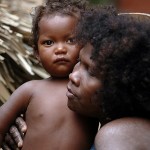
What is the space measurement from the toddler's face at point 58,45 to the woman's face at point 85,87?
356mm

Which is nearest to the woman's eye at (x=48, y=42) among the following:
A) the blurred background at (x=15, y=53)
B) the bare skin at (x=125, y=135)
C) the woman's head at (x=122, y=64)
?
the woman's head at (x=122, y=64)

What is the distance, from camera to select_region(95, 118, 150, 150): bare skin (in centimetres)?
160

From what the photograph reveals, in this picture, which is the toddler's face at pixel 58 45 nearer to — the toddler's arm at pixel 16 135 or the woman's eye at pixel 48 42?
the woman's eye at pixel 48 42

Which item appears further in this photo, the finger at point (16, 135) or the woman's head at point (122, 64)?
the finger at point (16, 135)

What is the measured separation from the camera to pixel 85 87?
191 centimetres

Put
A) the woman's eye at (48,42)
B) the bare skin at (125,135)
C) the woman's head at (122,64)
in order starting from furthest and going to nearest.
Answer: the woman's eye at (48,42)
the woman's head at (122,64)
the bare skin at (125,135)

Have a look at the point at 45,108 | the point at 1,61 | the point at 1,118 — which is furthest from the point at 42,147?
the point at 1,61

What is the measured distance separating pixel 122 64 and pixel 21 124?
89 cm

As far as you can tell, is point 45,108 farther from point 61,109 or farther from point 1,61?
point 1,61

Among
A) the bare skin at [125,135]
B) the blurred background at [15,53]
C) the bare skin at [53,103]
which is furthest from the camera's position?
the blurred background at [15,53]

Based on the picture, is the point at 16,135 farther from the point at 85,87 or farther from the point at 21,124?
the point at 85,87

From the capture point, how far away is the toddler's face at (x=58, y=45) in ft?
7.71

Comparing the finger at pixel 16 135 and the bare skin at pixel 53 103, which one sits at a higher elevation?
the bare skin at pixel 53 103

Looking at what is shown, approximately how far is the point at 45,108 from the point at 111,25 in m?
0.68
